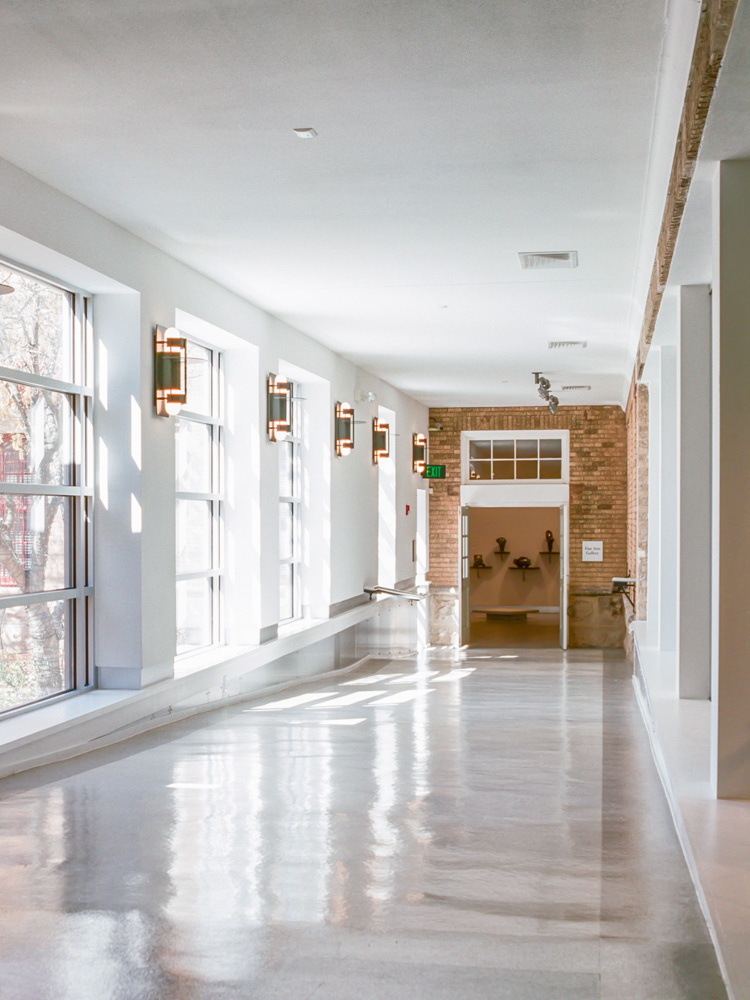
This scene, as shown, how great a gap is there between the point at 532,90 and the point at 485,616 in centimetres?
1557

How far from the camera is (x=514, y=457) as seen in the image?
1537 cm

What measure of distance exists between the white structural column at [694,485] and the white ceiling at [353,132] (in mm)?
790

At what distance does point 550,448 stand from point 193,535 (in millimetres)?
8604

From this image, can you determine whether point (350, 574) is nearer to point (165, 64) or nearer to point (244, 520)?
point (244, 520)

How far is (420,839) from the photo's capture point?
13.6ft

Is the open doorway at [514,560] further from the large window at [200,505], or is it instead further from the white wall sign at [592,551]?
the large window at [200,505]

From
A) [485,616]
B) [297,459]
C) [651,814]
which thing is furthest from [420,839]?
[485,616]

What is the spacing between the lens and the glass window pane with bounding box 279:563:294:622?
31.7ft

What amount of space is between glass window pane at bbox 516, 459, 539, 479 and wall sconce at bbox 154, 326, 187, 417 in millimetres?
9565

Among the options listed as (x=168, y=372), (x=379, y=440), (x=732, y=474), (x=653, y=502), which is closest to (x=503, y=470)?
(x=379, y=440)

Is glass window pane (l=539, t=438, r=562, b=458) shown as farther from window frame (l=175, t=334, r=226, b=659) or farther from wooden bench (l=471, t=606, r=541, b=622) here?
window frame (l=175, t=334, r=226, b=659)

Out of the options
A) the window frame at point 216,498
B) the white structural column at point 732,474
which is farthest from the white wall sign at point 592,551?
the white structural column at point 732,474

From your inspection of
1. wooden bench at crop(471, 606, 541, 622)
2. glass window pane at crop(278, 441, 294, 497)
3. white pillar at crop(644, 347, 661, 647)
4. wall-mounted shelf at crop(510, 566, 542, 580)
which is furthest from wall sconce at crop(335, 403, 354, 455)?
wall-mounted shelf at crop(510, 566, 542, 580)

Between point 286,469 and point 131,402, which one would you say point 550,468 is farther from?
point 131,402
